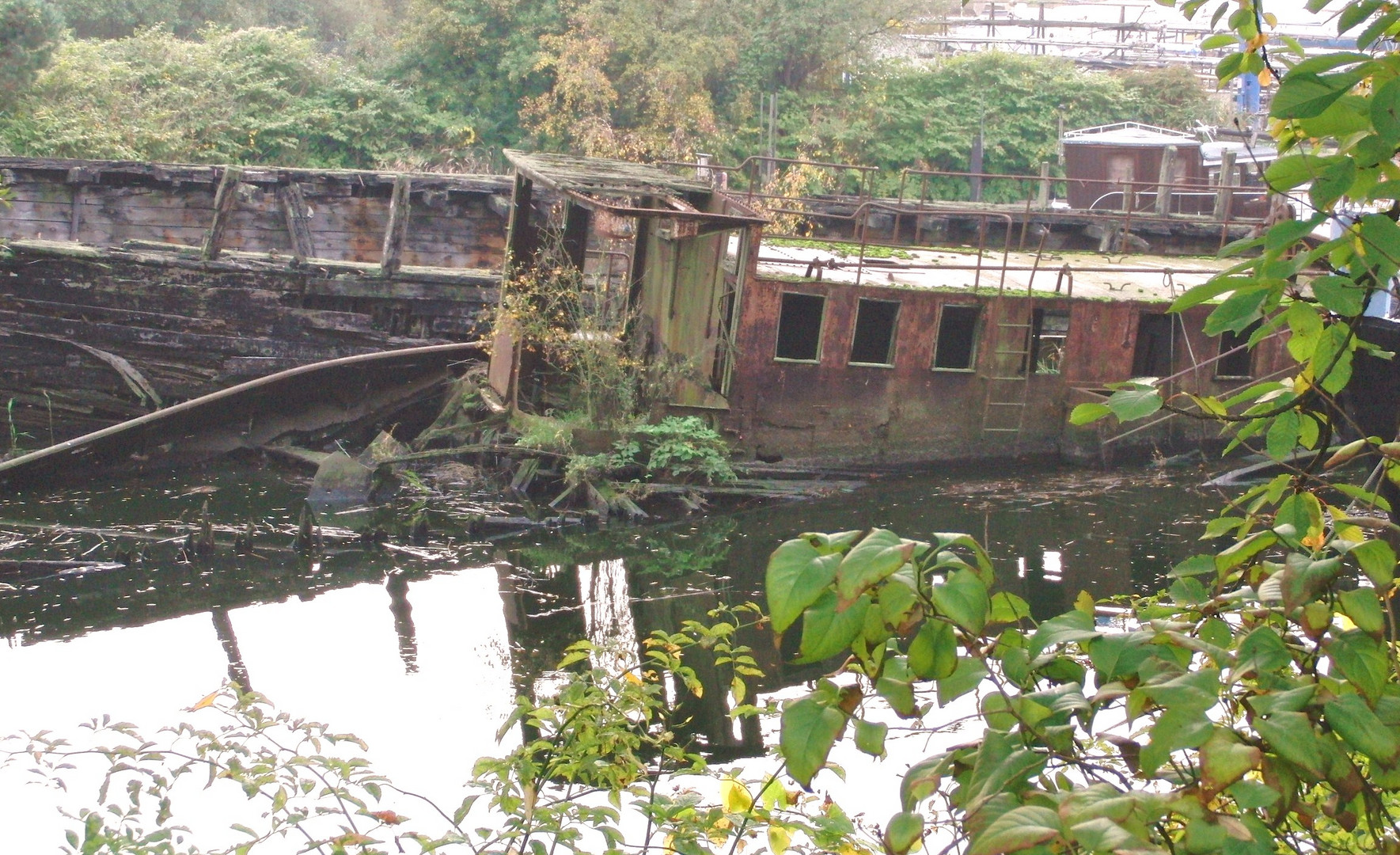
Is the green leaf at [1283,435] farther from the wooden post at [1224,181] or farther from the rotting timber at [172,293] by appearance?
the wooden post at [1224,181]

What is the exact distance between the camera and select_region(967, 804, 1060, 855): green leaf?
49.3 inches

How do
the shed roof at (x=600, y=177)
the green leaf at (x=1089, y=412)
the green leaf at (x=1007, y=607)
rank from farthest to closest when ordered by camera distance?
the shed roof at (x=600, y=177)
the green leaf at (x=1007, y=607)
the green leaf at (x=1089, y=412)

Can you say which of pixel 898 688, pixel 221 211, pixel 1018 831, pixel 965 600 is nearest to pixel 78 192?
pixel 221 211

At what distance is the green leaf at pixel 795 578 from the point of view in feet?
4.60

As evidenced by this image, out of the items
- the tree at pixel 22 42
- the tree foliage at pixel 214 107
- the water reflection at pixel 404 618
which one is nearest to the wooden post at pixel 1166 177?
the tree foliage at pixel 214 107

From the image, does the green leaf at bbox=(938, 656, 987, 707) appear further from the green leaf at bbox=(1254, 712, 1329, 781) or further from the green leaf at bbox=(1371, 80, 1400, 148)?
the green leaf at bbox=(1371, 80, 1400, 148)

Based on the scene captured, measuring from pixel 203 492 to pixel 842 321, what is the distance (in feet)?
23.4

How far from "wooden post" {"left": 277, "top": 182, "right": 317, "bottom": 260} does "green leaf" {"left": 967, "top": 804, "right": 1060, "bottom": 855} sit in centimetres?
1728

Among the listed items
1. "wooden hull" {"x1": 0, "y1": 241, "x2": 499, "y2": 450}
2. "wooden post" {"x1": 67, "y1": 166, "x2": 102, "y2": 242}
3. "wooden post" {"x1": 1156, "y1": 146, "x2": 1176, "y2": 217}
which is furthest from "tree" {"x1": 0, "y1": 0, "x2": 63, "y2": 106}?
"wooden post" {"x1": 1156, "y1": 146, "x2": 1176, "y2": 217}

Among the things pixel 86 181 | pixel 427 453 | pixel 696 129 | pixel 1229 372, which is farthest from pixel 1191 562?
pixel 696 129

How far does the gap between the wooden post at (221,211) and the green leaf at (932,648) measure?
15.6 meters

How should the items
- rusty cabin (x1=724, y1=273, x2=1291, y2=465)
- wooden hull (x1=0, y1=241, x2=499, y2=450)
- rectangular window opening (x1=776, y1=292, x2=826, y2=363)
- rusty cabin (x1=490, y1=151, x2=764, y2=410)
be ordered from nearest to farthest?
1. rusty cabin (x1=490, y1=151, x2=764, y2=410)
2. rusty cabin (x1=724, y1=273, x2=1291, y2=465)
3. rectangular window opening (x1=776, y1=292, x2=826, y2=363)
4. wooden hull (x1=0, y1=241, x2=499, y2=450)

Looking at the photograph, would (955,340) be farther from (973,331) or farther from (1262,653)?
(1262,653)

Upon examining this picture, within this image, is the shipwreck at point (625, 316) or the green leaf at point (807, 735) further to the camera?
the shipwreck at point (625, 316)
